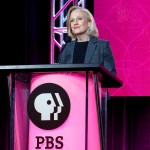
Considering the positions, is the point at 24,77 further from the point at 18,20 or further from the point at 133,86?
→ the point at 18,20

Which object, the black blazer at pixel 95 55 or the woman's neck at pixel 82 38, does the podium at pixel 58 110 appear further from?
the woman's neck at pixel 82 38

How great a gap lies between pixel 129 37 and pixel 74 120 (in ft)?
6.90

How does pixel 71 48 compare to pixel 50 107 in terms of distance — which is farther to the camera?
pixel 71 48

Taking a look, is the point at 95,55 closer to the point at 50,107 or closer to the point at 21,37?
the point at 50,107

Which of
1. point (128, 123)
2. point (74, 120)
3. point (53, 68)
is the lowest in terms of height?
point (128, 123)

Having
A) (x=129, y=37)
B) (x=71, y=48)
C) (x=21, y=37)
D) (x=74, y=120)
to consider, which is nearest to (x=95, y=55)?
(x=71, y=48)

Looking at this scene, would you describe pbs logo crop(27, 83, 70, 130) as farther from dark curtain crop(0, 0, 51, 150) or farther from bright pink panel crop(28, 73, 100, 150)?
dark curtain crop(0, 0, 51, 150)

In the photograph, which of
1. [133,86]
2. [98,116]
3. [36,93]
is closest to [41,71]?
[36,93]

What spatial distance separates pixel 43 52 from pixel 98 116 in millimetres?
2289

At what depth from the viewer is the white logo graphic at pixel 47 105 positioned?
60.9 inches

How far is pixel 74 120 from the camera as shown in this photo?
5.10 ft

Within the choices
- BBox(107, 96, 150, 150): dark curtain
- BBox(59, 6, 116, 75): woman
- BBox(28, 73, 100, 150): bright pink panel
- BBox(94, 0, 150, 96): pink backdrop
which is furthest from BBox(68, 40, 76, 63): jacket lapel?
BBox(107, 96, 150, 150): dark curtain

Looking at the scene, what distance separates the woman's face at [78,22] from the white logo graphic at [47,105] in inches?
30.2

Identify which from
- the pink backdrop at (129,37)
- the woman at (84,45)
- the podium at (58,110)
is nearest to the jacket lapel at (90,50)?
the woman at (84,45)
